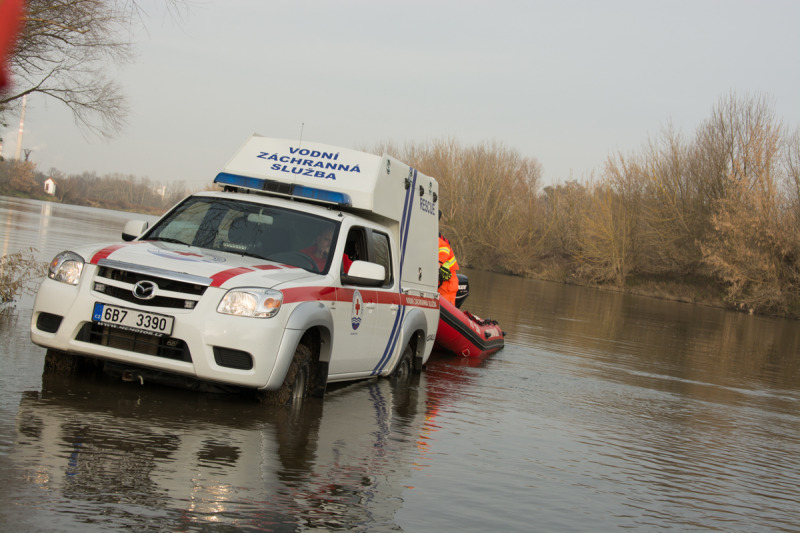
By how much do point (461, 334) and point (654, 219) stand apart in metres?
47.9

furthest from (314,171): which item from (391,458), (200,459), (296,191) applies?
(200,459)

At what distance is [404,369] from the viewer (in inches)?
395

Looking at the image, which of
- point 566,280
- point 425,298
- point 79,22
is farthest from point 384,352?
point 566,280

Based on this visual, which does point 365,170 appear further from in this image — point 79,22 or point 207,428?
point 79,22

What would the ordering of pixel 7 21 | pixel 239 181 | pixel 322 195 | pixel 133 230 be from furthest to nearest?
pixel 239 181, pixel 322 195, pixel 133 230, pixel 7 21

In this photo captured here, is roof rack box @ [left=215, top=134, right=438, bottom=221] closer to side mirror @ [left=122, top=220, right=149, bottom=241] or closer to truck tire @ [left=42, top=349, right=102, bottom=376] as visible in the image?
side mirror @ [left=122, top=220, right=149, bottom=241]

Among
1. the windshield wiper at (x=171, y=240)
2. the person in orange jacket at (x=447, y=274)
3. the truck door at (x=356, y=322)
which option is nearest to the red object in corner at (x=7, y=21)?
the truck door at (x=356, y=322)

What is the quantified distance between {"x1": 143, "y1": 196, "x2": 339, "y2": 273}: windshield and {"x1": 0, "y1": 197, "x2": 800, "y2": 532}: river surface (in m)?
1.29

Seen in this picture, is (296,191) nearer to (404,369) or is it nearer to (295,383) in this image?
(295,383)

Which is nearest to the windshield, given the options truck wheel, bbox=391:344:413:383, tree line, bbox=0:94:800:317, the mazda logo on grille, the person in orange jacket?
the mazda logo on grille

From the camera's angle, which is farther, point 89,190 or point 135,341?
point 89,190

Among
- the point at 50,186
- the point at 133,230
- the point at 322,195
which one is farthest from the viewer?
the point at 50,186

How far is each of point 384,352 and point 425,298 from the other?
4.68 ft

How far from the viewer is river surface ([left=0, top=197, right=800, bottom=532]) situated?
4.55 meters
